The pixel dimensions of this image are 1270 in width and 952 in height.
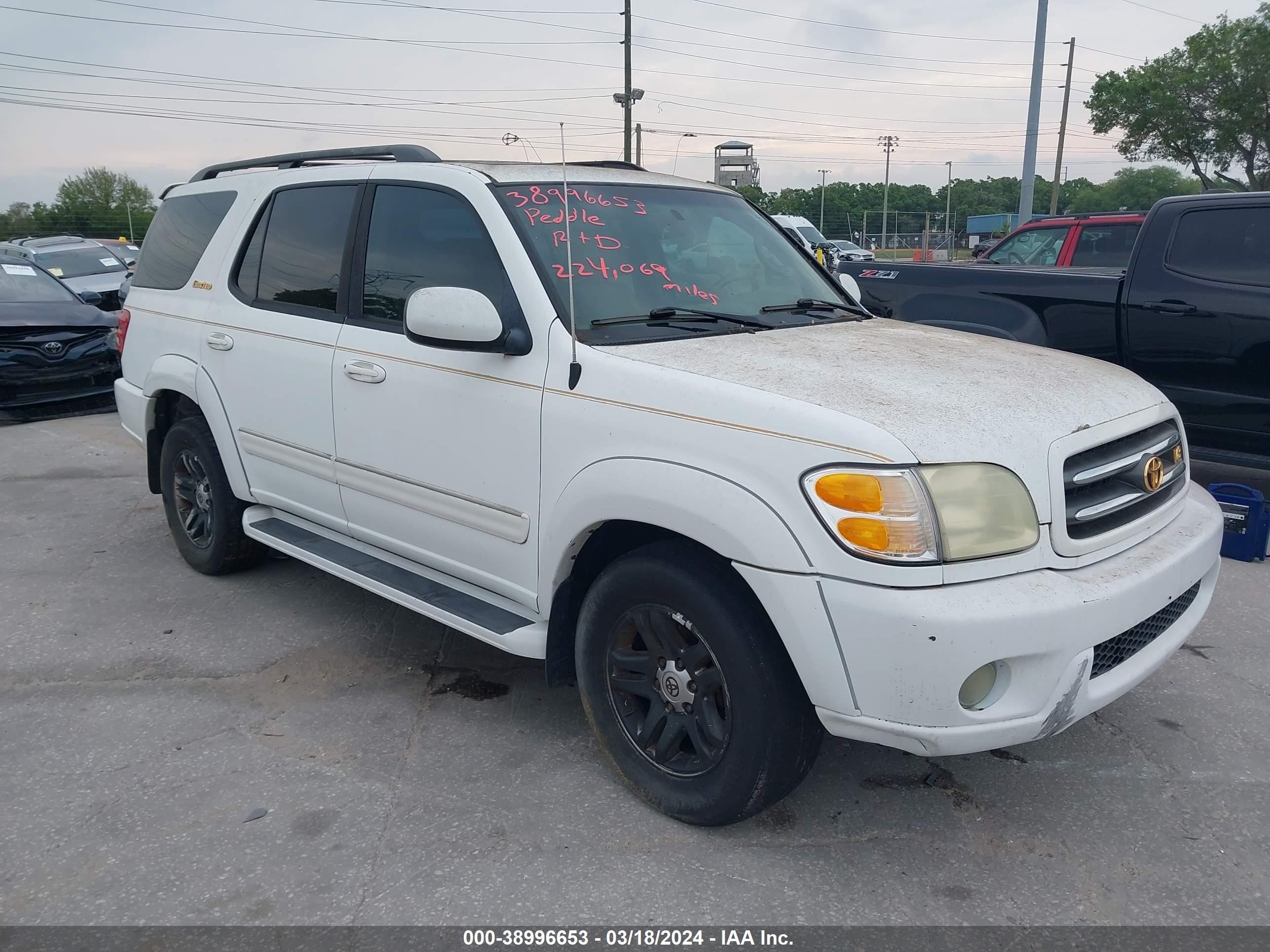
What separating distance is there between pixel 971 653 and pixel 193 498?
13.2ft

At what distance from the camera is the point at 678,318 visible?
3303 mm

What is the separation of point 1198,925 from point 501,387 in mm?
2383

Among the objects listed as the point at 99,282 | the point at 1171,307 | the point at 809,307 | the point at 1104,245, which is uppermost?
the point at 1104,245

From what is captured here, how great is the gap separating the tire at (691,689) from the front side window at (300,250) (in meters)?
1.85

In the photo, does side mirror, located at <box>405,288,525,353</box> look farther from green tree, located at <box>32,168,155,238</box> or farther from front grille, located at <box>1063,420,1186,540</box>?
green tree, located at <box>32,168,155,238</box>

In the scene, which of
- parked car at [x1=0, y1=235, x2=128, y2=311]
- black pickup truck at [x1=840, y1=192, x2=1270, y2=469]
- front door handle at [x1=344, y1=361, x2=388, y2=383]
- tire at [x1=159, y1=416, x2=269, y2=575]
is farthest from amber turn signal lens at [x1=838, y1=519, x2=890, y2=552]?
parked car at [x1=0, y1=235, x2=128, y2=311]

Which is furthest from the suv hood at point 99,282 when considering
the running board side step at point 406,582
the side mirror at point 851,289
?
the side mirror at point 851,289

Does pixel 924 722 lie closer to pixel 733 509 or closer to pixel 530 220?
pixel 733 509

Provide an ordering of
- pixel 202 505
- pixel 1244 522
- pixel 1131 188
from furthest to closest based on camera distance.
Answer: pixel 1131 188 → pixel 1244 522 → pixel 202 505

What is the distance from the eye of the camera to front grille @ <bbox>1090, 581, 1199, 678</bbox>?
268cm

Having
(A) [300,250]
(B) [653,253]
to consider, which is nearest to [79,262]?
(A) [300,250]

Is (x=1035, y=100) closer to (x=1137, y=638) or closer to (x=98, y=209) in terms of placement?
(x=1137, y=638)

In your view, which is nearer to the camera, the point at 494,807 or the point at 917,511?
the point at 917,511
